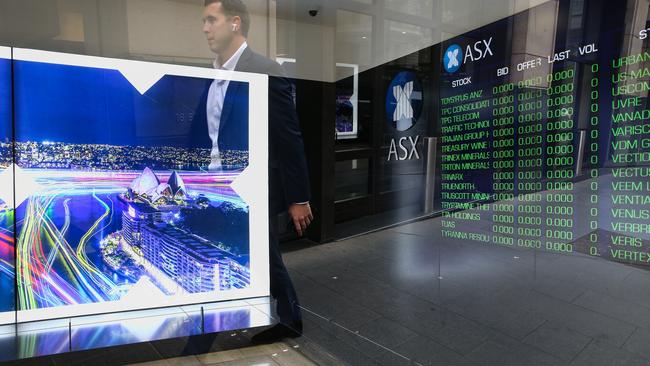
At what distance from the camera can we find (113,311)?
9.59 ft

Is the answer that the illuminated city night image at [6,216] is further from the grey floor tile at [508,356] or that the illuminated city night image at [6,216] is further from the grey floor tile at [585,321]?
the grey floor tile at [585,321]

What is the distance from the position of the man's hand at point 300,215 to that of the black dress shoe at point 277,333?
681mm

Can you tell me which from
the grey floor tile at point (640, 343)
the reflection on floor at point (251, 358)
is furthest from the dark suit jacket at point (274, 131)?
the grey floor tile at point (640, 343)

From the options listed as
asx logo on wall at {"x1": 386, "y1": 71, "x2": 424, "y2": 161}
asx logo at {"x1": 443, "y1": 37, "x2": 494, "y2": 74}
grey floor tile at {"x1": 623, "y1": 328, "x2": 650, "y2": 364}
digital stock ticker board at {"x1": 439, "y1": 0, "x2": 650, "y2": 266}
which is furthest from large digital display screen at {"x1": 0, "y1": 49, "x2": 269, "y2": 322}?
grey floor tile at {"x1": 623, "y1": 328, "x2": 650, "y2": 364}

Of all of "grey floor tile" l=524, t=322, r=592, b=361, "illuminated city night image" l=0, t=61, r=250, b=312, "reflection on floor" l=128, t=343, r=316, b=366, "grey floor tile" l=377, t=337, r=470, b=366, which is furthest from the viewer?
"reflection on floor" l=128, t=343, r=316, b=366

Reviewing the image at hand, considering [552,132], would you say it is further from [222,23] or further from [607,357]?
[222,23]

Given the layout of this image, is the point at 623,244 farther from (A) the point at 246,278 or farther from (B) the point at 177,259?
(B) the point at 177,259

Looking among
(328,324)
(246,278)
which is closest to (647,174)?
(328,324)

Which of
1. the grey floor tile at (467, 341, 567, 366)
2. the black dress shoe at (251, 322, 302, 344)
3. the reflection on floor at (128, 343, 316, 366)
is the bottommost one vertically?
the reflection on floor at (128, 343, 316, 366)

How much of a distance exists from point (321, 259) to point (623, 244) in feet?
7.20

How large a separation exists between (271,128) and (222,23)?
2.45ft

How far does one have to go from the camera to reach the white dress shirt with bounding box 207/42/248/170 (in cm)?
305

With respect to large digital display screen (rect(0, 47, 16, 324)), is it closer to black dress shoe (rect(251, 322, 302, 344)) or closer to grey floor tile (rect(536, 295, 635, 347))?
black dress shoe (rect(251, 322, 302, 344))

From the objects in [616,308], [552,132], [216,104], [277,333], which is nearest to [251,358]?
[277,333]
